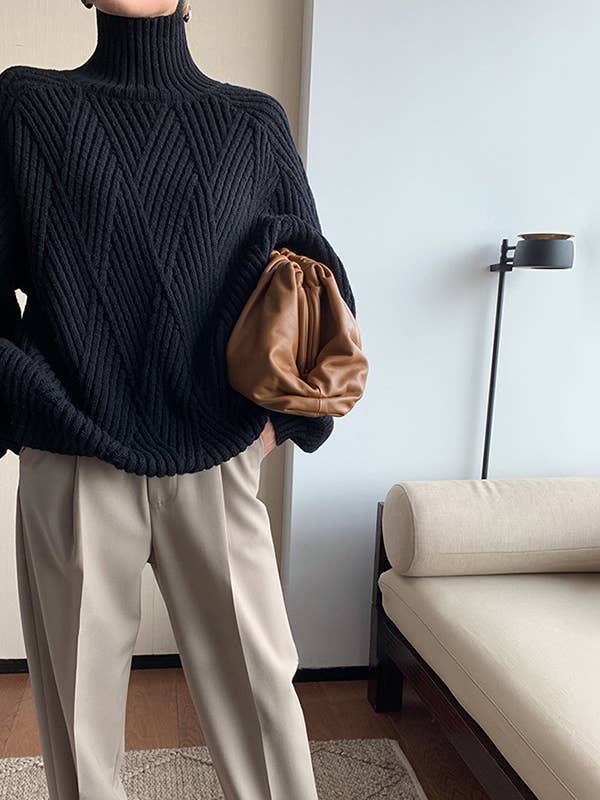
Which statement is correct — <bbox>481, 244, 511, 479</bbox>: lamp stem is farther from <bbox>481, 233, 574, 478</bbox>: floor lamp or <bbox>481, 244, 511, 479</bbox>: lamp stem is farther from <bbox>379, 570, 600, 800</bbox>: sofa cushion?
<bbox>379, 570, 600, 800</bbox>: sofa cushion

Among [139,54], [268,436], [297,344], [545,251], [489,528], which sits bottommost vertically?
[489,528]

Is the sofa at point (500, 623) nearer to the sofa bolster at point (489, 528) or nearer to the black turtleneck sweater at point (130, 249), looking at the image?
the sofa bolster at point (489, 528)

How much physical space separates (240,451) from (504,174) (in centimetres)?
131

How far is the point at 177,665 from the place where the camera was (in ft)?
7.07

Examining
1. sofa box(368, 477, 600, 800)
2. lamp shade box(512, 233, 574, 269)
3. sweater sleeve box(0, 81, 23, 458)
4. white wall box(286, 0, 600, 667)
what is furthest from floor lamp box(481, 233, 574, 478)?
sweater sleeve box(0, 81, 23, 458)

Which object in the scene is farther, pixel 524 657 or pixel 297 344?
pixel 524 657

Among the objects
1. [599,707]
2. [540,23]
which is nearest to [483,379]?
[540,23]

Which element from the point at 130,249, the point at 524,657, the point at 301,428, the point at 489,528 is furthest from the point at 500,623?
the point at 130,249

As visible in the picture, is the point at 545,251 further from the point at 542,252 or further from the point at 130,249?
the point at 130,249

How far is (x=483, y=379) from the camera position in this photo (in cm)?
206

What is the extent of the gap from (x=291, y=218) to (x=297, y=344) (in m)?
0.17

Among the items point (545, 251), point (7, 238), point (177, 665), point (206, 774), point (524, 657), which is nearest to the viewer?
point (7, 238)

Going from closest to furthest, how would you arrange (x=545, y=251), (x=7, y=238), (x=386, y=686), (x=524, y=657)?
1. (x=7, y=238)
2. (x=524, y=657)
3. (x=545, y=251)
4. (x=386, y=686)

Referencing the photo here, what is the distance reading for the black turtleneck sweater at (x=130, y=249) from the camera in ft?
3.07
